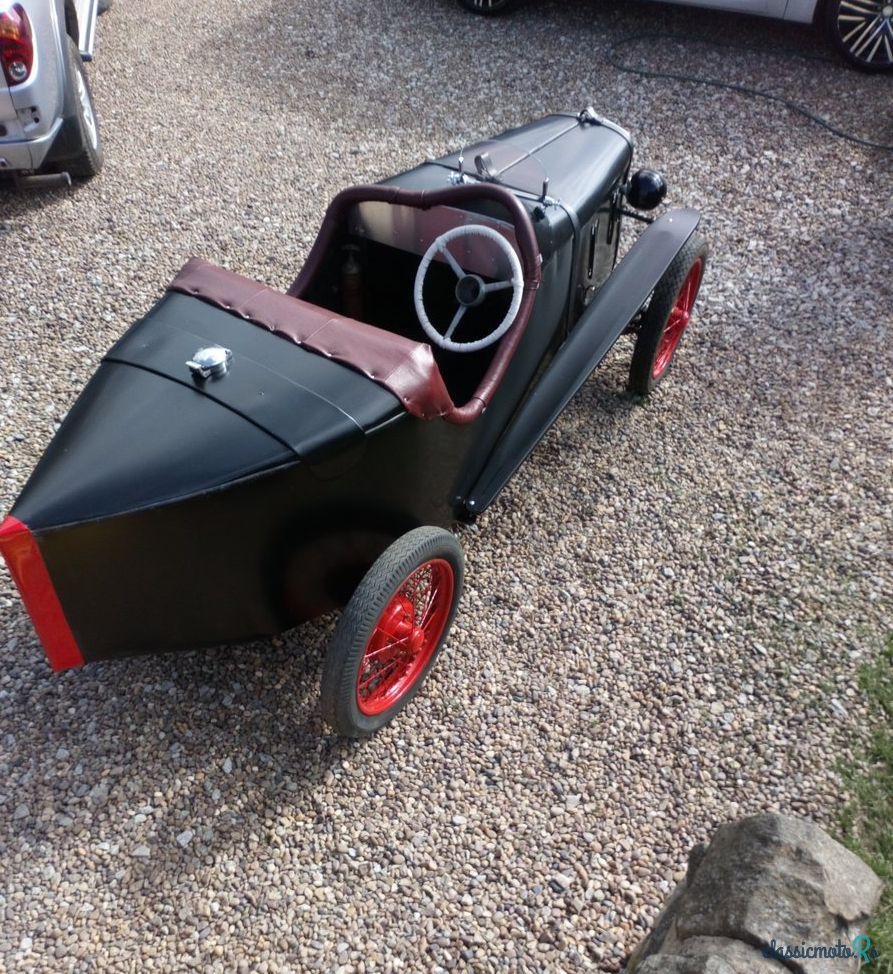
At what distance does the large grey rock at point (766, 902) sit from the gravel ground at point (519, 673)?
408mm

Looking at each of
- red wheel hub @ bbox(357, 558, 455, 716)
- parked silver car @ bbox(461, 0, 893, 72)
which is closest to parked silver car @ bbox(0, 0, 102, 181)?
red wheel hub @ bbox(357, 558, 455, 716)

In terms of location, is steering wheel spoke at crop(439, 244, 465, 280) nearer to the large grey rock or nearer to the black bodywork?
the black bodywork

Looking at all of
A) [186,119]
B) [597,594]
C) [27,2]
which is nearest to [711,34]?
[186,119]

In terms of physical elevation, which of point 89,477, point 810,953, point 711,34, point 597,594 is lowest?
point 597,594

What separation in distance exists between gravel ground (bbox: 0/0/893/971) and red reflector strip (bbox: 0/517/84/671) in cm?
61

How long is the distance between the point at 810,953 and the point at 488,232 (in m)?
2.38

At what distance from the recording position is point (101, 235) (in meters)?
5.20

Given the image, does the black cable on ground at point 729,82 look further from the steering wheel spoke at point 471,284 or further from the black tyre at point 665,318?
the steering wheel spoke at point 471,284

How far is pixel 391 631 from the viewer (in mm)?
2682

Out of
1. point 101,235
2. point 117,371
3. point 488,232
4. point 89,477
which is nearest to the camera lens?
point 89,477

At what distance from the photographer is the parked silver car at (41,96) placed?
4691 mm

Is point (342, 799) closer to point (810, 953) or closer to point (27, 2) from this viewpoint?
point (810, 953)

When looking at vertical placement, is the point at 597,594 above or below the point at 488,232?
below

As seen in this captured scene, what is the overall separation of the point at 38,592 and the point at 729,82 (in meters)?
6.80
